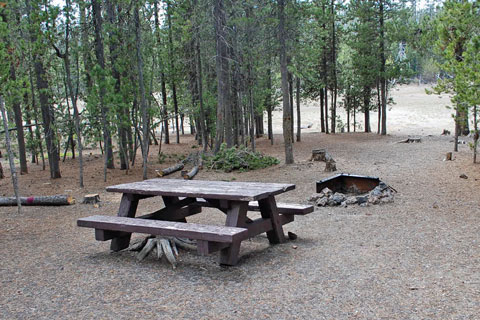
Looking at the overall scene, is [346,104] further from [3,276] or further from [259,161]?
[3,276]

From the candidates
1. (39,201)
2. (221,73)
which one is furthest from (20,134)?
(221,73)

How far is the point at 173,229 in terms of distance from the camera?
5172 millimetres

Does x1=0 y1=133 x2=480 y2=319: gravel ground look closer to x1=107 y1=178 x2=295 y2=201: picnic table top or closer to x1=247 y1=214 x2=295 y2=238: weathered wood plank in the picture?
x1=247 y1=214 x2=295 y2=238: weathered wood plank

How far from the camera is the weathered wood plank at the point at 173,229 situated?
16.0 ft

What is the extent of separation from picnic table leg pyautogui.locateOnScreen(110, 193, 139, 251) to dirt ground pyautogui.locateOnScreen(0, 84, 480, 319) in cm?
14

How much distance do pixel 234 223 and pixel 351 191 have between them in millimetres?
5222

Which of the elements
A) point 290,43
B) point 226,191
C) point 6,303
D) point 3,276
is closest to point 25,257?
point 3,276

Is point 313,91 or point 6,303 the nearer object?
point 6,303

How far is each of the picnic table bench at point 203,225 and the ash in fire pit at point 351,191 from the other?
101 inches

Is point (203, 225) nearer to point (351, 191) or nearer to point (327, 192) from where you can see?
point (327, 192)

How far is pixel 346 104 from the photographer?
29.7 metres

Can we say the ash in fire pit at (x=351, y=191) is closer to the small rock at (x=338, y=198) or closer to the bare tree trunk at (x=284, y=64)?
the small rock at (x=338, y=198)

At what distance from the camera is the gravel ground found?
13.1 feet

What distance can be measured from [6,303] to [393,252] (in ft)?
13.9
